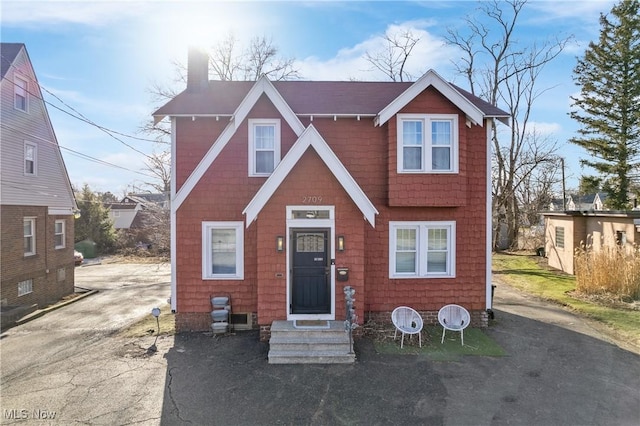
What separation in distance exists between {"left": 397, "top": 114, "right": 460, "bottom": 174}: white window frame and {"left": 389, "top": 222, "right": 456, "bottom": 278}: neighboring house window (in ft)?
5.10

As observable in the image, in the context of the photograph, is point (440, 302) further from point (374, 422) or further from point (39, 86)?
point (39, 86)

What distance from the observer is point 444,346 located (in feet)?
26.1

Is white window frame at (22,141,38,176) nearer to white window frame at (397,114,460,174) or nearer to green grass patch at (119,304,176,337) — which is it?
green grass patch at (119,304,176,337)

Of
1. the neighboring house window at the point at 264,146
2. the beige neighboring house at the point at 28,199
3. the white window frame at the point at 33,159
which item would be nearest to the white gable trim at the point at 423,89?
the neighboring house window at the point at 264,146

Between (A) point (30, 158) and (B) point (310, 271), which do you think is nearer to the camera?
(B) point (310, 271)

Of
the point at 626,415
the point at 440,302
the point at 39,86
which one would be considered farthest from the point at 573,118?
the point at 39,86

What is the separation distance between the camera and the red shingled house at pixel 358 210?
877 cm

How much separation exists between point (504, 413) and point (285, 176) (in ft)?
20.8

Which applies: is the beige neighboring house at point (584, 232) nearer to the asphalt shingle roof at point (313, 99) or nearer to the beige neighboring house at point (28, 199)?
the asphalt shingle roof at point (313, 99)

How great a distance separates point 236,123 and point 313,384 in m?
6.77

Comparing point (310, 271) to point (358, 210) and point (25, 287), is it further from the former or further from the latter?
point (25, 287)

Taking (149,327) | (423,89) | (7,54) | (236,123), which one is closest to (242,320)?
(149,327)

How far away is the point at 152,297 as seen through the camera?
15.0 metres

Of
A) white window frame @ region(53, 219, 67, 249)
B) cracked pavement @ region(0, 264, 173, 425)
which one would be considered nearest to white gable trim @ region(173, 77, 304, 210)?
cracked pavement @ region(0, 264, 173, 425)
